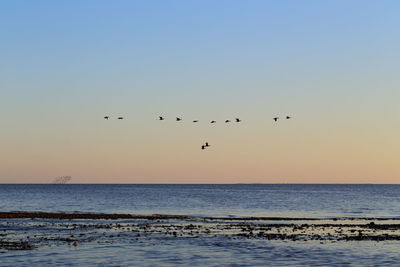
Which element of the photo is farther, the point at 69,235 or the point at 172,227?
the point at 172,227

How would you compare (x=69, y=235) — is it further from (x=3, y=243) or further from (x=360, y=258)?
(x=360, y=258)

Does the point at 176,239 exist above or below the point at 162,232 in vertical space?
below

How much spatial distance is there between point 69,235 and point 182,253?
16.2 meters

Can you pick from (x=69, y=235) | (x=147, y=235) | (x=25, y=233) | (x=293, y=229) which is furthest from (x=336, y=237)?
(x=25, y=233)

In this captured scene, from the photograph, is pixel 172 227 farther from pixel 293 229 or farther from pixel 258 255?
pixel 258 255

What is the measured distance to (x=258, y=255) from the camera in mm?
46844

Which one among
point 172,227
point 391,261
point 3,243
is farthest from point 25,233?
point 391,261

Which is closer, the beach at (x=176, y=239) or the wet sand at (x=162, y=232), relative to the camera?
the beach at (x=176, y=239)

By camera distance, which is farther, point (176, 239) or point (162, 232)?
point (162, 232)

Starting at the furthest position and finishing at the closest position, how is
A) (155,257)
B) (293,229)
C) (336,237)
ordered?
(293,229) < (336,237) < (155,257)

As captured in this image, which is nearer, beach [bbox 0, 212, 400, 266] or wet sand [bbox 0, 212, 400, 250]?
beach [bbox 0, 212, 400, 266]

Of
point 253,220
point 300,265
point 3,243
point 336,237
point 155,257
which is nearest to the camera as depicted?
point 300,265

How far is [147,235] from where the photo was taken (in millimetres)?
60688

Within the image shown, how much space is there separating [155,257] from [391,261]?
16268 millimetres
